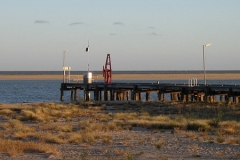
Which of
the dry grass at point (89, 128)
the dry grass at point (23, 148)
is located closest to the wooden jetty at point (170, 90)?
the dry grass at point (89, 128)

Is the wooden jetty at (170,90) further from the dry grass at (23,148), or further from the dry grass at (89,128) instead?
the dry grass at (23,148)

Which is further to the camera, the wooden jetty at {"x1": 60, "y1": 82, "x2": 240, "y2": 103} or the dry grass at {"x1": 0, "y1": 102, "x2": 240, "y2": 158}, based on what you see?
the wooden jetty at {"x1": 60, "y1": 82, "x2": 240, "y2": 103}

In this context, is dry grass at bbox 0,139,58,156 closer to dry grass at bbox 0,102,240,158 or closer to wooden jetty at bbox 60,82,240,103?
dry grass at bbox 0,102,240,158

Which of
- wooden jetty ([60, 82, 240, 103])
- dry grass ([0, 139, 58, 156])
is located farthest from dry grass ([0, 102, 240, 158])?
wooden jetty ([60, 82, 240, 103])

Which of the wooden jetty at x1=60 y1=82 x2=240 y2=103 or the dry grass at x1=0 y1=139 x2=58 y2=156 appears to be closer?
the dry grass at x1=0 y1=139 x2=58 y2=156

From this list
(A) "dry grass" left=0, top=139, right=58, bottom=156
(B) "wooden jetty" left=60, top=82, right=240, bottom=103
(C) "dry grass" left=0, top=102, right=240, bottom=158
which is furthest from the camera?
(B) "wooden jetty" left=60, top=82, right=240, bottom=103

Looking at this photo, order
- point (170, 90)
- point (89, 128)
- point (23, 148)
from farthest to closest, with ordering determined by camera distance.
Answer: point (170, 90), point (89, 128), point (23, 148)

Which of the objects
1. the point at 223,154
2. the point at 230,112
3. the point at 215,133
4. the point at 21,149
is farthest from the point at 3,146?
the point at 230,112

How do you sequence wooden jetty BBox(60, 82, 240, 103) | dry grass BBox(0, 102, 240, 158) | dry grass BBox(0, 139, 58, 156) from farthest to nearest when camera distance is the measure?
wooden jetty BBox(60, 82, 240, 103) < dry grass BBox(0, 102, 240, 158) < dry grass BBox(0, 139, 58, 156)

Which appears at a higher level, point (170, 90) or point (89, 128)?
point (170, 90)

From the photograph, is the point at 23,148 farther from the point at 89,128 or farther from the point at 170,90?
the point at 170,90

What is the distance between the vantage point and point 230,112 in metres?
37.6

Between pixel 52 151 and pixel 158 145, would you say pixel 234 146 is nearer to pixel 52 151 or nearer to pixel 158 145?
pixel 158 145

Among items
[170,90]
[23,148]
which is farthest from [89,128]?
[170,90]
